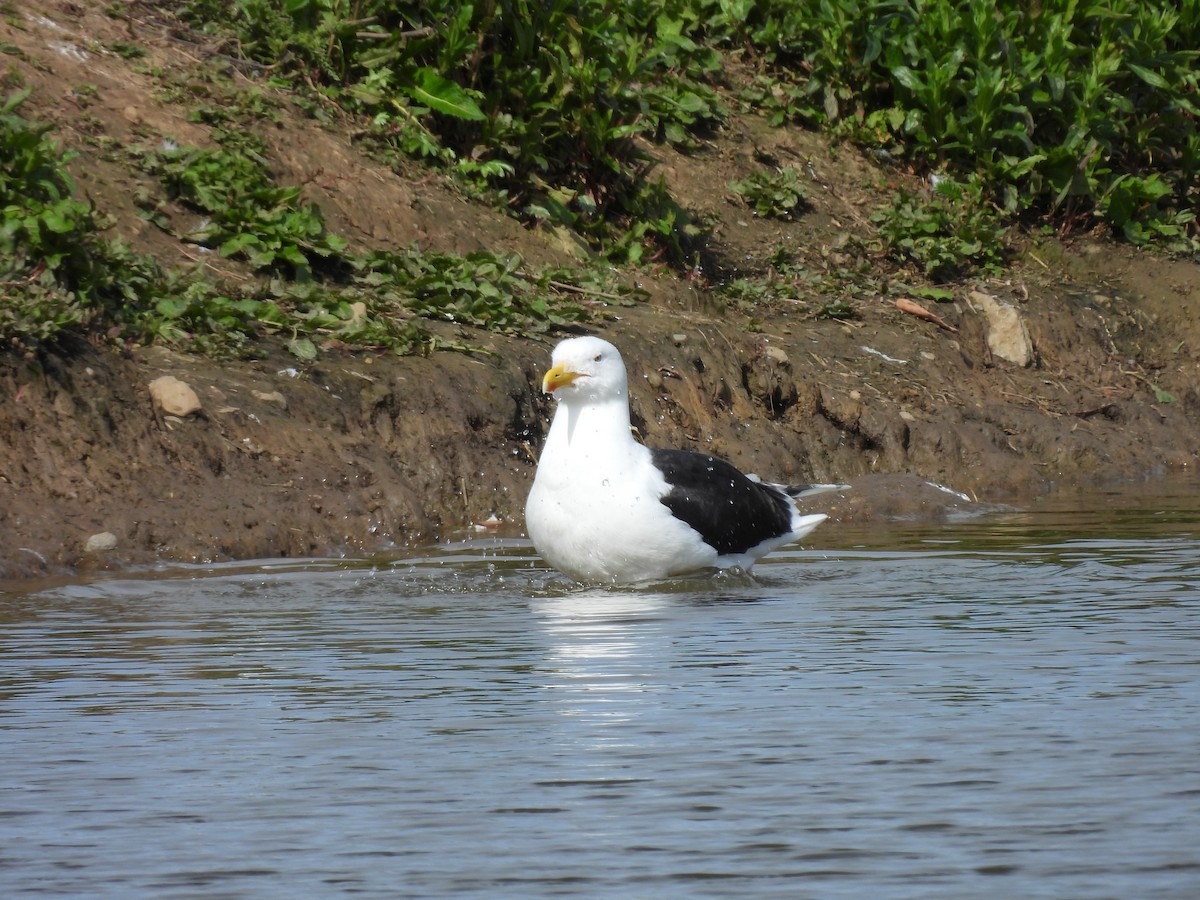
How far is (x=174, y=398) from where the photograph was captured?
938 cm

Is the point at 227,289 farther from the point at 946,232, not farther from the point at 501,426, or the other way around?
the point at 946,232

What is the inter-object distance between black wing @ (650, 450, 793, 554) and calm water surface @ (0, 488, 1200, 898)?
0.40m

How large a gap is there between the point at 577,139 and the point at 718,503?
5595 mm

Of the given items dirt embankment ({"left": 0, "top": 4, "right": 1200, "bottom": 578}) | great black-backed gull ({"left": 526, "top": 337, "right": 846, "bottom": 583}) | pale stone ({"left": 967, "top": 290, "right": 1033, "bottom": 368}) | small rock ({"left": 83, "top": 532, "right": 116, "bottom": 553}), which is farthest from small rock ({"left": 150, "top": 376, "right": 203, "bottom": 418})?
pale stone ({"left": 967, "top": 290, "right": 1033, "bottom": 368})

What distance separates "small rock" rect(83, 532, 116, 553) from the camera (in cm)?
842

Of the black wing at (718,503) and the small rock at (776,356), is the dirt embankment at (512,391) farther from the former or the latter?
the black wing at (718,503)

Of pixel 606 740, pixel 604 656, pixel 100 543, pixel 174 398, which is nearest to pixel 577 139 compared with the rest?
pixel 174 398

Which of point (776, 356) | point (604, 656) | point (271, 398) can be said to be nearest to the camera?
point (604, 656)

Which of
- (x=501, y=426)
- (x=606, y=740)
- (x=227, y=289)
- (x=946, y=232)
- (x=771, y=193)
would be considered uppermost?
(x=771, y=193)

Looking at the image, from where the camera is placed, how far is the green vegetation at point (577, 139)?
10.1m

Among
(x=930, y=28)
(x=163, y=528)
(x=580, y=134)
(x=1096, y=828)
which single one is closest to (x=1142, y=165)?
(x=930, y=28)

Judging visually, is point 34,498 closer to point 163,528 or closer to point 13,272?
point 163,528

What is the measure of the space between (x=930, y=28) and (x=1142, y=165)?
2.76m

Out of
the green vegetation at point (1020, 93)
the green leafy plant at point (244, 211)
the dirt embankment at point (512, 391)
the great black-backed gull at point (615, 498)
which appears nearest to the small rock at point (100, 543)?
the dirt embankment at point (512, 391)
